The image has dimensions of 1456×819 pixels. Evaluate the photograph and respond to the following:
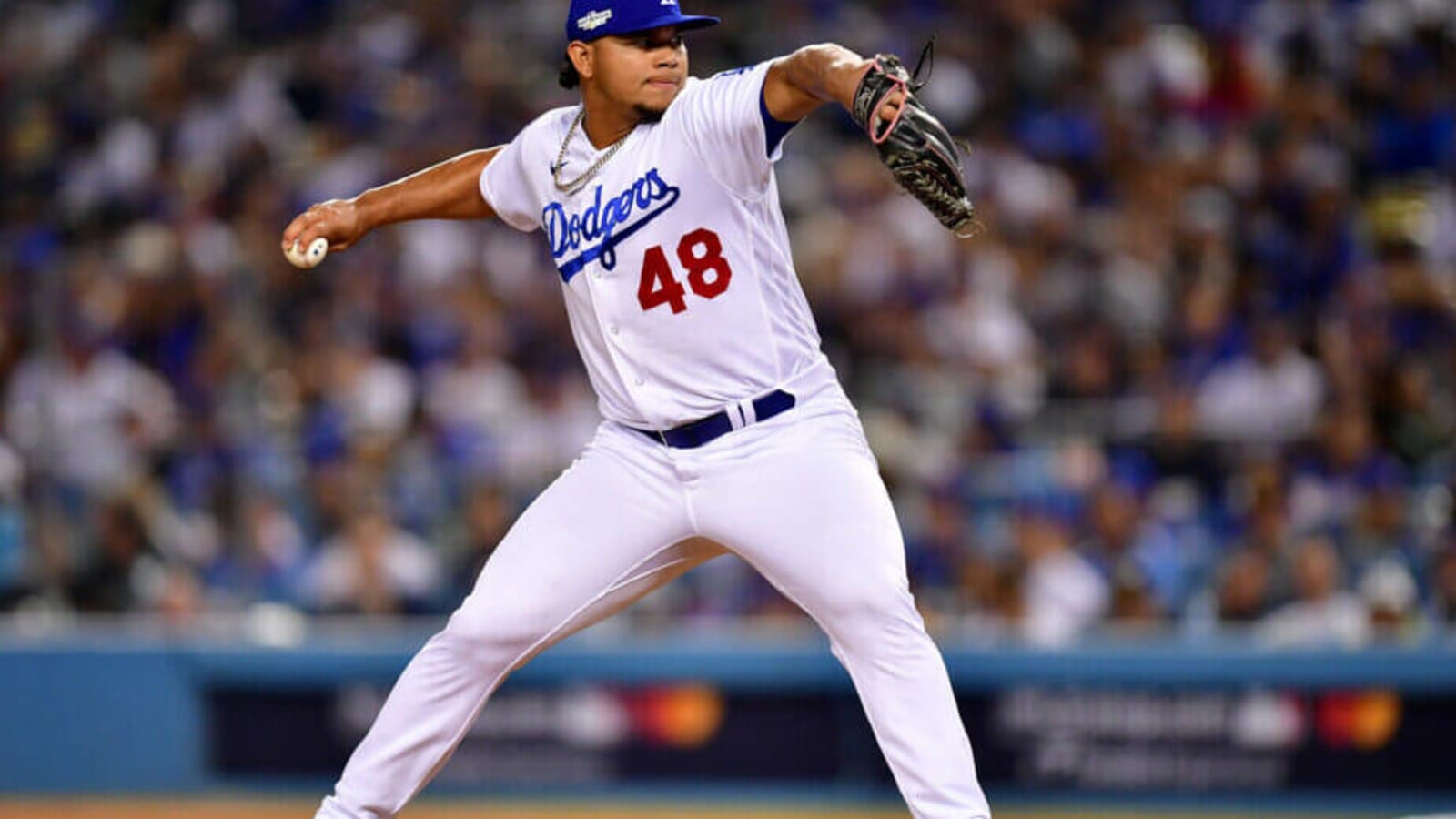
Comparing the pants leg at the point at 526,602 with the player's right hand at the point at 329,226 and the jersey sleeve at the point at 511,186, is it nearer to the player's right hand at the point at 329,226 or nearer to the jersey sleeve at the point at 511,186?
the jersey sleeve at the point at 511,186

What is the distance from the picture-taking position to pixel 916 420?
8703 mm

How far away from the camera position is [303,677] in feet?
27.1

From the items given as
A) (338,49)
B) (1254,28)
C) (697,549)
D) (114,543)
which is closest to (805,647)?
(114,543)

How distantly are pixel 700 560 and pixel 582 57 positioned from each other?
1133mm

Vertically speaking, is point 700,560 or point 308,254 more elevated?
point 308,254

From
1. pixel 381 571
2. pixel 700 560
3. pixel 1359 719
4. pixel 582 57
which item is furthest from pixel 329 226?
pixel 1359 719

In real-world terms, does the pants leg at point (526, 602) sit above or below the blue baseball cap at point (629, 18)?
below

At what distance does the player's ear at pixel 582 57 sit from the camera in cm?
411

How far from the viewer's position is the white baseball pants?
12.5 feet

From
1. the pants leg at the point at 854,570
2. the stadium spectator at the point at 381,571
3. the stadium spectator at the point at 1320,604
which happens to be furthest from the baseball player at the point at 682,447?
the stadium spectator at the point at 381,571

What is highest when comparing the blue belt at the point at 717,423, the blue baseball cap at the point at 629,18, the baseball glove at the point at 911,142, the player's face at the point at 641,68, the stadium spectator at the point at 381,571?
the blue baseball cap at the point at 629,18

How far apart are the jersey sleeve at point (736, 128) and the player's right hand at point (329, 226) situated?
93cm

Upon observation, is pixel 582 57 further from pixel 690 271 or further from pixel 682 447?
pixel 682 447

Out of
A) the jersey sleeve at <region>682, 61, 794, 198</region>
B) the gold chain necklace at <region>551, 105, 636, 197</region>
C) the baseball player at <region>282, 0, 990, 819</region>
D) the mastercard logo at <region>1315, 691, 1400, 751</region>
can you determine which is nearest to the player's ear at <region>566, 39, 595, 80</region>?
the baseball player at <region>282, 0, 990, 819</region>
